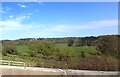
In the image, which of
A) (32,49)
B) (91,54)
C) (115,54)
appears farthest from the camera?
(32,49)

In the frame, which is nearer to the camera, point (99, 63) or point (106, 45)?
point (99, 63)

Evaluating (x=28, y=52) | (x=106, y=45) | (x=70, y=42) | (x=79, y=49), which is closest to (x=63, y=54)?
(x=79, y=49)

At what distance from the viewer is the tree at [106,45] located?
315 inches

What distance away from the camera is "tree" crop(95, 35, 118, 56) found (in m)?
8.01

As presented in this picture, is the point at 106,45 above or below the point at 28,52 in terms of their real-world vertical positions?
above

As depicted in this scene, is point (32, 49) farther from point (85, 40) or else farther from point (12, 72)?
point (12, 72)

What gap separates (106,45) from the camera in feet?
28.1

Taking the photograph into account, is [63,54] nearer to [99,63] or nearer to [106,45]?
[106,45]

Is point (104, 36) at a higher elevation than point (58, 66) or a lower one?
higher

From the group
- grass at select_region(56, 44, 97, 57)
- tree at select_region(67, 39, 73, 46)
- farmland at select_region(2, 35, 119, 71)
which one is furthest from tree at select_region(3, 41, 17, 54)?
tree at select_region(67, 39, 73, 46)

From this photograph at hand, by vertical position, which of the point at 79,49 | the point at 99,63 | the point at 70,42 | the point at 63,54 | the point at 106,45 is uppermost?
the point at 70,42

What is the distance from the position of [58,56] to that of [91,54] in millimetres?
1108

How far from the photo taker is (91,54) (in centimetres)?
855

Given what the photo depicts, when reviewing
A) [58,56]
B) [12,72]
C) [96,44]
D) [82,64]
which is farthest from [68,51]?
[12,72]
